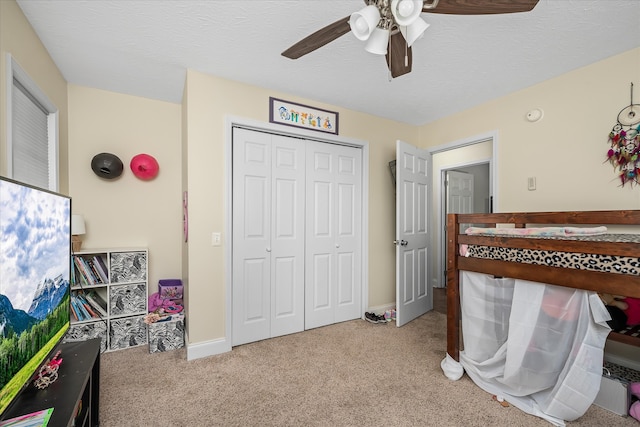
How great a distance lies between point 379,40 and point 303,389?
216 cm

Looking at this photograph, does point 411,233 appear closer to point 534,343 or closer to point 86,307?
point 534,343

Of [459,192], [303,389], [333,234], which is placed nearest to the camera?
[303,389]

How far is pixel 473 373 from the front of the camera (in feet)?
6.66

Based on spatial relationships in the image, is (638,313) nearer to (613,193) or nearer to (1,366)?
(613,193)

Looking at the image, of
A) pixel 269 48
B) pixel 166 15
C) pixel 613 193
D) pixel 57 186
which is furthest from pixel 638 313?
pixel 57 186

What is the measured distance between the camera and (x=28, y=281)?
39.9 inches

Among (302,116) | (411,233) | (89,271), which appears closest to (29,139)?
(89,271)

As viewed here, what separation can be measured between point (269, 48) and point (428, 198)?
246cm

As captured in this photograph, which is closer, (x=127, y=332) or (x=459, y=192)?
(x=127, y=332)

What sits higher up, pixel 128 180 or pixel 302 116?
pixel 302 116

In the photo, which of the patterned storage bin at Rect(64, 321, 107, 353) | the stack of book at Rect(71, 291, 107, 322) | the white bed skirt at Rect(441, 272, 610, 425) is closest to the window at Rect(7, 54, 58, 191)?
the stack of book at Rect(71, 291, 107, 322)

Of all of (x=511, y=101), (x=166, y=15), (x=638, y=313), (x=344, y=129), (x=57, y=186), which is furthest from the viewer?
(x=344, y=129)

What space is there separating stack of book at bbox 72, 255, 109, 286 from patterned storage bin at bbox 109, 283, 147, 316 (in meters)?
0.14

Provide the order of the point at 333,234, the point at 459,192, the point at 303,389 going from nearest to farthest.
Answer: the point at 303,389, the point at 333,234, the point at 459,192
